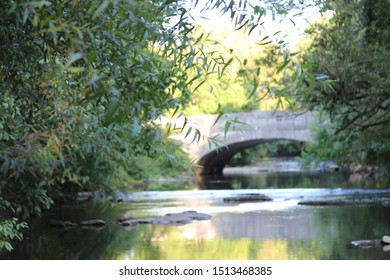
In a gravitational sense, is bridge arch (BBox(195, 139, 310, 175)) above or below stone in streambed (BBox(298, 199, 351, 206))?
above

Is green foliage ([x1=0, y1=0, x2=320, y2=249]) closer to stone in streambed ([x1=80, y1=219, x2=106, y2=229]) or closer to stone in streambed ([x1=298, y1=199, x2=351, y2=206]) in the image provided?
stone in streambed ([x1=80, y1=219, x2=106, y2=229])

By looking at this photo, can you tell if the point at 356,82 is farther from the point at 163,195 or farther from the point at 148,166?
the point at 148,166

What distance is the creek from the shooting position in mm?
10500

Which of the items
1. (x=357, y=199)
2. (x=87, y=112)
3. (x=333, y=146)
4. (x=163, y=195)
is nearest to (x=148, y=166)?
(x=163, y=195)

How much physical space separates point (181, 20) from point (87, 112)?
4.43 ft

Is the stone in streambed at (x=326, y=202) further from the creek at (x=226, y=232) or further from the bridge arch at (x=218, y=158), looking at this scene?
the bridge arch at (x=218, y=158)

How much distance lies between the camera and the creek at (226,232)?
1050 centimetres

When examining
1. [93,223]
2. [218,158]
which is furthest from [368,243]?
[218,158]

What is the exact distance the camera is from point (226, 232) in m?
12.8

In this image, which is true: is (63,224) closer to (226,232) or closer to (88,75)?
(226,232)

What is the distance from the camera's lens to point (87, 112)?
5656mm

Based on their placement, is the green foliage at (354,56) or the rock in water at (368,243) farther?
the rock in water at (368,243)

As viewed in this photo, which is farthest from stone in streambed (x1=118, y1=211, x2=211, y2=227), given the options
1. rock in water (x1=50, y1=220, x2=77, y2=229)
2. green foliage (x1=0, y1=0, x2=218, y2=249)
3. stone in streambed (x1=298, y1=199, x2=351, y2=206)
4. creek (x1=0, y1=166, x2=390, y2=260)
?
green foliage (x1=0, y1=0, x2=218, y2=249)

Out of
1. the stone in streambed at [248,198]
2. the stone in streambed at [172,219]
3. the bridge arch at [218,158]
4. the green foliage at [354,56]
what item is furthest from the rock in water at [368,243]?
the bridge arch at [218,158]
